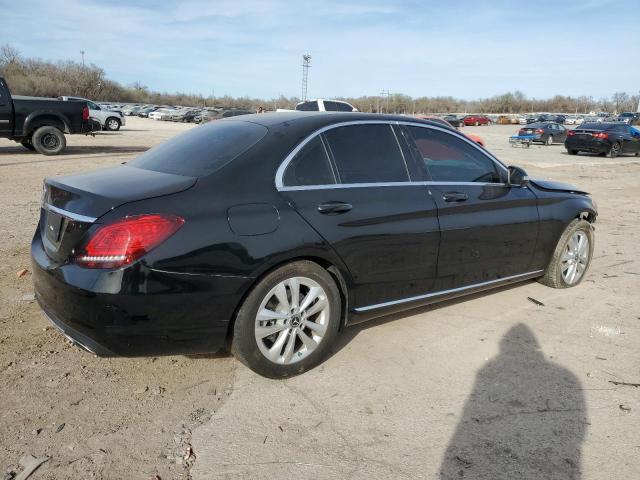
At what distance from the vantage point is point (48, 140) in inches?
599

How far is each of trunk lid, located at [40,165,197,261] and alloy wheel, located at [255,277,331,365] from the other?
2.79 ft

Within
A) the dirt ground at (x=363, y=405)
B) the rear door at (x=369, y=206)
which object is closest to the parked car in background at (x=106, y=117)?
the dirt ground at (x=363, y=405)

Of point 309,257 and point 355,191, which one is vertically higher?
point 355,191

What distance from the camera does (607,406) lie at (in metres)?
3.12

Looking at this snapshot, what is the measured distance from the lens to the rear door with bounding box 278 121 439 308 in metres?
3.32

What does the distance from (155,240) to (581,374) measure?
286cm

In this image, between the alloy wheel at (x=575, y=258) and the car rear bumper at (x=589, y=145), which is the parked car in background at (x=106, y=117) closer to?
the car rear bumper at (x=589, y=145)

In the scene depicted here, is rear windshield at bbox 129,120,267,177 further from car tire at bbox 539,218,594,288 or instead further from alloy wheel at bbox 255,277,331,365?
car tire at bbox 539,218,594,288

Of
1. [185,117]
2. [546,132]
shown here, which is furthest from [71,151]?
[185,117]

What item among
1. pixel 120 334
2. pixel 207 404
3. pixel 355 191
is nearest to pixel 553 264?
pixel 355 191

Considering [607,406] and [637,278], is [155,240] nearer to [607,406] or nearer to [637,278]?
[607,406]

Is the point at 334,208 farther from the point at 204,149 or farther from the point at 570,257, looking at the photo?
the point at 570,257

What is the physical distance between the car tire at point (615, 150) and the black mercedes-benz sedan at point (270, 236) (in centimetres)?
2153

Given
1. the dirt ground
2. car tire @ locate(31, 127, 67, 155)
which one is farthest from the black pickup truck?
the dirt ground
